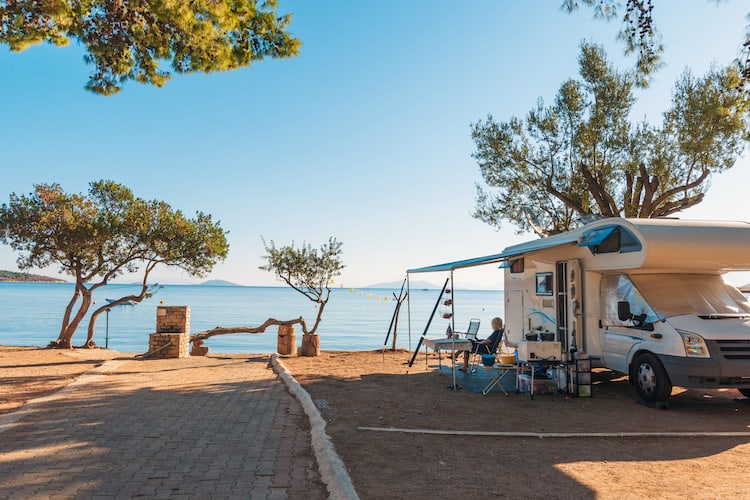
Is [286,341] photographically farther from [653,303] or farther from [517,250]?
[653,303]

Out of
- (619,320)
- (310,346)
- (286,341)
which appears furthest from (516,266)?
(286,341)

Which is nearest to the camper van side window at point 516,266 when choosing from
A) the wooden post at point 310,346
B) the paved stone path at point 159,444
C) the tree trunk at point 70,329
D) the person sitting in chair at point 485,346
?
the person sitting in chair at point 485,346

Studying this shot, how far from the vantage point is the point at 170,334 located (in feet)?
41.7

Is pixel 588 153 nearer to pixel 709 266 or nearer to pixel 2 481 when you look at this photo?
pixel 709 266

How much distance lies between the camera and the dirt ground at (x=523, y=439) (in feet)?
13.7

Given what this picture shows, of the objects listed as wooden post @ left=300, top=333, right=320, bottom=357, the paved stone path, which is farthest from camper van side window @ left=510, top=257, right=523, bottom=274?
wooden post @ left=300, top=333, right=320, bottom=357

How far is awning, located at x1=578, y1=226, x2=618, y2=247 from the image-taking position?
26.0ft

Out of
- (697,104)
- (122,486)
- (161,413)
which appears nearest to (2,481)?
(122,486)

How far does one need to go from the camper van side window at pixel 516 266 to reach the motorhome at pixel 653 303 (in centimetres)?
108

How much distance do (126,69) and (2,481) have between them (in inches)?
233

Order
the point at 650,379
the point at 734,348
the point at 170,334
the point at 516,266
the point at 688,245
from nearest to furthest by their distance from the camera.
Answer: the point at 734,348 → the point at 688,245 → the point at 650,379 → the point at 516,266 → the point at 170,334

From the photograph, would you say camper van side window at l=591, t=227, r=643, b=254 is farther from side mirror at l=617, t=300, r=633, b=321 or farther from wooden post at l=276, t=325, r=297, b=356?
wooden post at l=276, t=325, r=297, b=356

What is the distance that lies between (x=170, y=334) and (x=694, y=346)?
1080cm

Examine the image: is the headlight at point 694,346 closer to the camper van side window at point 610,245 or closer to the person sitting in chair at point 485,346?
the camper van side window at point 610,245
